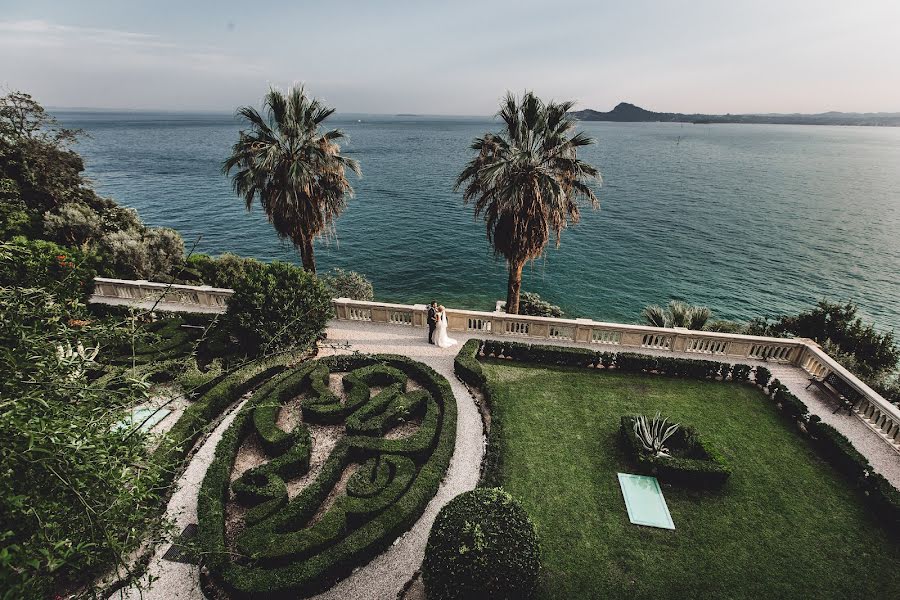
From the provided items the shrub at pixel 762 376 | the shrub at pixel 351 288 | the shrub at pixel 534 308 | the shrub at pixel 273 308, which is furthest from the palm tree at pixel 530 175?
the shrub at pixel 351 288

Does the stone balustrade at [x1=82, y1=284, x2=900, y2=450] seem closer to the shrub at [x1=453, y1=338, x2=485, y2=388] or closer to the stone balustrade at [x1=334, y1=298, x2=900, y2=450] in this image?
the stone balustrade at [x1=334, y1=298, x2=900, y2=450]

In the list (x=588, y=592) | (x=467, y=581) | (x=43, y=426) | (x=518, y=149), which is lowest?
(x=588, y=592)

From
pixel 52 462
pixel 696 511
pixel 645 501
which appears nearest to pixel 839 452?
pixel 696 511

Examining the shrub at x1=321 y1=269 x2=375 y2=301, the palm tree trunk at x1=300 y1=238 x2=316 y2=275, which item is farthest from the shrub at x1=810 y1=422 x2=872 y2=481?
the shrub at x1=321 y1=269 x2=375 y2=301

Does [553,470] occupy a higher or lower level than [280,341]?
lower

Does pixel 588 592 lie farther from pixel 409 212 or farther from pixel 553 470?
pixel 409 212

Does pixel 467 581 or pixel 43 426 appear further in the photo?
pixel 467 581

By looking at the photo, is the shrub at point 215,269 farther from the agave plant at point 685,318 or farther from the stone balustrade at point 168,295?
the agave plant at point 685,318

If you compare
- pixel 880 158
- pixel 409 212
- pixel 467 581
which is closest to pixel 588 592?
pixel 467 581
